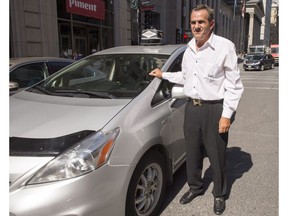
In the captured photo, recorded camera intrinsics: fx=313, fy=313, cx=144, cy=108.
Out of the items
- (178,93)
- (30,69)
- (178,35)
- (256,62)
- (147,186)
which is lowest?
(147,186)

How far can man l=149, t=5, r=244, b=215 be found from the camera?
2.92m

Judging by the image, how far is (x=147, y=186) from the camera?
290 centimetres

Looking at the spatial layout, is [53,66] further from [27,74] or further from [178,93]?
[178,93]

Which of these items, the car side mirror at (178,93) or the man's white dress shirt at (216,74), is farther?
the car side mirror at (178,93)

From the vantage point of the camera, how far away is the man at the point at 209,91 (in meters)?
2.92

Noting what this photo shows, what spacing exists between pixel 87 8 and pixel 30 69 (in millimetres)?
11702

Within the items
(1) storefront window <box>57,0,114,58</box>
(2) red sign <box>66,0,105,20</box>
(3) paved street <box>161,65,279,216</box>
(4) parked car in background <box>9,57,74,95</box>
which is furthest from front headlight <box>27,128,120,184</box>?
(1) storefront window <box>57,0,114,58</box>

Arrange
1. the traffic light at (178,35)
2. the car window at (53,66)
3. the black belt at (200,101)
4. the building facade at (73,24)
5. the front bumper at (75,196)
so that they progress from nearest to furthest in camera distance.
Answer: the front bumper at (75,196), the black belt at (200,101), the car window at (53,66), the building facade at (73,24), the traffic light at (178,35)

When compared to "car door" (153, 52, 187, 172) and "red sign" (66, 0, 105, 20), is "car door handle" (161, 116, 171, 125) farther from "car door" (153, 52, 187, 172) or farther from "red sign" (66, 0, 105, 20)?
"red sign" (66, 0, 105, 20)

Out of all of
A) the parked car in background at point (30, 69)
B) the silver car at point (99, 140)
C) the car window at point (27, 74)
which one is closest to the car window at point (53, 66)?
the parked car in background at point (30, 69)

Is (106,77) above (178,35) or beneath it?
beneath

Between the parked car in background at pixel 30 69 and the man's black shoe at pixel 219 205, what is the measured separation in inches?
140

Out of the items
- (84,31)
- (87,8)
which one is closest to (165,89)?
(87,8)

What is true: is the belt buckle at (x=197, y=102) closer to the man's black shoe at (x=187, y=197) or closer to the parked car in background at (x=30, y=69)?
the man's black shoe at (x=187, y=197)
